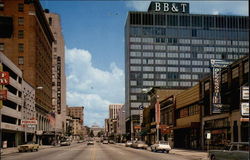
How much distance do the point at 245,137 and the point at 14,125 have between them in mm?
49770

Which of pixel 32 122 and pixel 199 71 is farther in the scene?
pixel 199 71

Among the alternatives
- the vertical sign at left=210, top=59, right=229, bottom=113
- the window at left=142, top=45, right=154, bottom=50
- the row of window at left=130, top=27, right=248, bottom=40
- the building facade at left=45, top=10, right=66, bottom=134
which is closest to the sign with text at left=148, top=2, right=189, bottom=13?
the row of window at left=130, top=27, right=248, bottom=40

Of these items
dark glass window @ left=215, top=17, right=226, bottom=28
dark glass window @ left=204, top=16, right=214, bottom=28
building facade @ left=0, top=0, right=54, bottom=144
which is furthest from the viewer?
dark glass window @ left=215, top=17, right=226, bottom=28

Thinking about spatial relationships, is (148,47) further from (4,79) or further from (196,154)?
(196,154)

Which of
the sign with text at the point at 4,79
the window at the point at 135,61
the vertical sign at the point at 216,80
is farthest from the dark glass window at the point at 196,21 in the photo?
the sign with text at the point at 4,79

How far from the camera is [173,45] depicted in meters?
166

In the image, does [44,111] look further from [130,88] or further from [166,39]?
[166,39]

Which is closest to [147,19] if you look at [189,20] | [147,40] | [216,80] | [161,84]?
[147,40]

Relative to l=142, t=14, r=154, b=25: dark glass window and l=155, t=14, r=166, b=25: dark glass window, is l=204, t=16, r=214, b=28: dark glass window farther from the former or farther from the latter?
l=142, t=14, r=154, b=25: dark glass window

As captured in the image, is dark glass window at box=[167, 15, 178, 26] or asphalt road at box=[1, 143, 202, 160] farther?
dark glass window at box=[167, 15, 178, 26]

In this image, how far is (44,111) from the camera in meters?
120

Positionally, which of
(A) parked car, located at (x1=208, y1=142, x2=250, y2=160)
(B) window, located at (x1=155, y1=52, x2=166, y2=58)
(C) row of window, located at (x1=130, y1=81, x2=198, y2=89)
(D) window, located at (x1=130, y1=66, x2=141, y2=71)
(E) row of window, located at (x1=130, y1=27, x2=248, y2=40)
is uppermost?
(E) row of window, located at (x1=130, y1=27, x2=248, y2=40)

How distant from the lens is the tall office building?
6501 inches

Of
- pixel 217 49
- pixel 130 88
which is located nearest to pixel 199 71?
pixel 217 49
